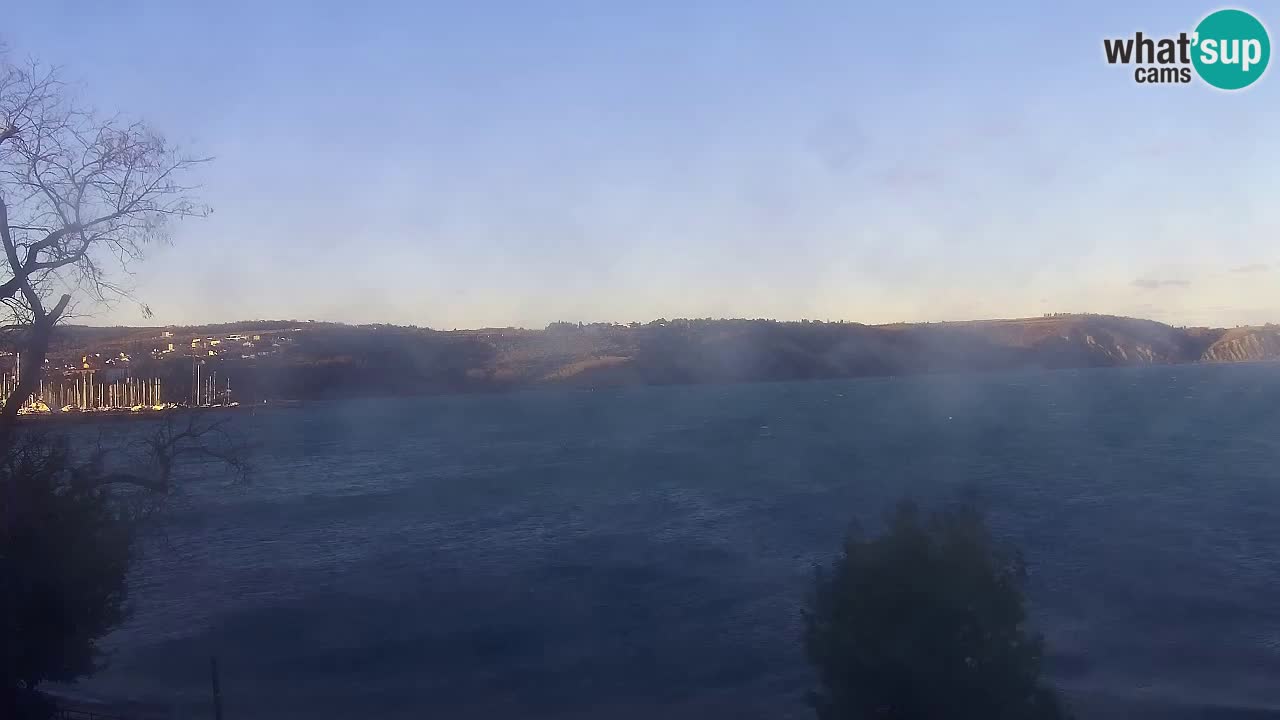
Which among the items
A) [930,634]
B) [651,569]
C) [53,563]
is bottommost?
[651,569]

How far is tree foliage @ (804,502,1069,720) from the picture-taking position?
7266mm

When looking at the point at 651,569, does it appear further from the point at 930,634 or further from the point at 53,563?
the point at 930,634

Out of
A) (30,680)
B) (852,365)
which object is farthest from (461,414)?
(30,680)

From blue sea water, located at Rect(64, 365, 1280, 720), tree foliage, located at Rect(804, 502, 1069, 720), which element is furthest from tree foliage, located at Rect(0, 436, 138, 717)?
tree foliage, located at Rect(804, 502, 1069, 720)

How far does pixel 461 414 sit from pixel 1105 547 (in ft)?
226

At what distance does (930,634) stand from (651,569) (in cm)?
1980

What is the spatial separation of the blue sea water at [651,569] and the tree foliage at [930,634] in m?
3.27

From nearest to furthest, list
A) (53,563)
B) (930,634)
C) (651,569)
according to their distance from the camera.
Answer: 1. (930,634)
2. (53,563)
3. (651,569)

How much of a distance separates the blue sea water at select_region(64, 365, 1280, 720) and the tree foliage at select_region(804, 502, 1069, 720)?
327 centimetres

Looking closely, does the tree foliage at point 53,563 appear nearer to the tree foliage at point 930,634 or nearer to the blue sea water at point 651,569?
the blue sea water at point 651,569

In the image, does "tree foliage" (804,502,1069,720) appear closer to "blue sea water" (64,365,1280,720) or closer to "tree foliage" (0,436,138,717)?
"blue sea water" (64,365,1280,720)

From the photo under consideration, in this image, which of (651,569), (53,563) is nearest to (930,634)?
(53,563)

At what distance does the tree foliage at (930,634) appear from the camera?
7266 mm

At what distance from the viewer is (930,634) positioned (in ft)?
24.0
